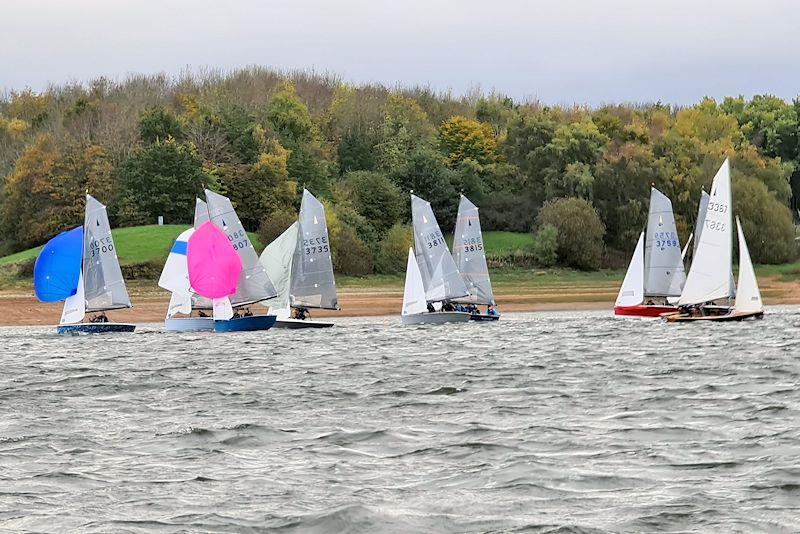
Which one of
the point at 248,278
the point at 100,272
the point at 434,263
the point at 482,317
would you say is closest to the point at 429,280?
the point at 434,263

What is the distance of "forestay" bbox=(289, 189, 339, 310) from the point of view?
50000mm

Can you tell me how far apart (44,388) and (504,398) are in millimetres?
10490

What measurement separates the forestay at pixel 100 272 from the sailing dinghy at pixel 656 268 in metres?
20.3

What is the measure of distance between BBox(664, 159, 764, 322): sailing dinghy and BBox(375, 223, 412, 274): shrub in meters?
30.9

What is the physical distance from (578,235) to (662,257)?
27.1 meters

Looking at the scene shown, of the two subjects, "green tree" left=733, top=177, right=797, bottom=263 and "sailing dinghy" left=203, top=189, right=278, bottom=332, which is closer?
"sailing dinghy" left=203, top=189, right=278, bottom=332

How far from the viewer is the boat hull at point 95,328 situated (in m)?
47.3

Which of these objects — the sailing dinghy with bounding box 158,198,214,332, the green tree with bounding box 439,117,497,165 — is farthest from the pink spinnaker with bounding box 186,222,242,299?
the green tree with bounding box 439,117,497,165

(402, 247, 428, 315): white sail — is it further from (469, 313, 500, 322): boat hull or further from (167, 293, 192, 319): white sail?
(167, 293, 192, 319): white sail

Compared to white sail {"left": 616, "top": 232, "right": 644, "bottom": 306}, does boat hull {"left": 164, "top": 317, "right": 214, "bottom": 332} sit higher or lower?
lower

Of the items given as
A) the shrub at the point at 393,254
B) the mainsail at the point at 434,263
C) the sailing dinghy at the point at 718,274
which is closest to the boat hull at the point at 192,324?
the mainsail at the point at 434,263

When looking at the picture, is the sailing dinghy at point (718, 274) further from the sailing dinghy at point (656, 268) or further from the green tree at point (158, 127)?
the green tree at point (158, 127)

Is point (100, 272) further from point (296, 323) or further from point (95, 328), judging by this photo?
point (296, 323)

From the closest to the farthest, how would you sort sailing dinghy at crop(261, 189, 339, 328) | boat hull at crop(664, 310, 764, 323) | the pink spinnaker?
the pink spinnaker, boat hull at crop(664, 310, 764, 323), sailing dinghy at crop(261, 189, 339, 328)
